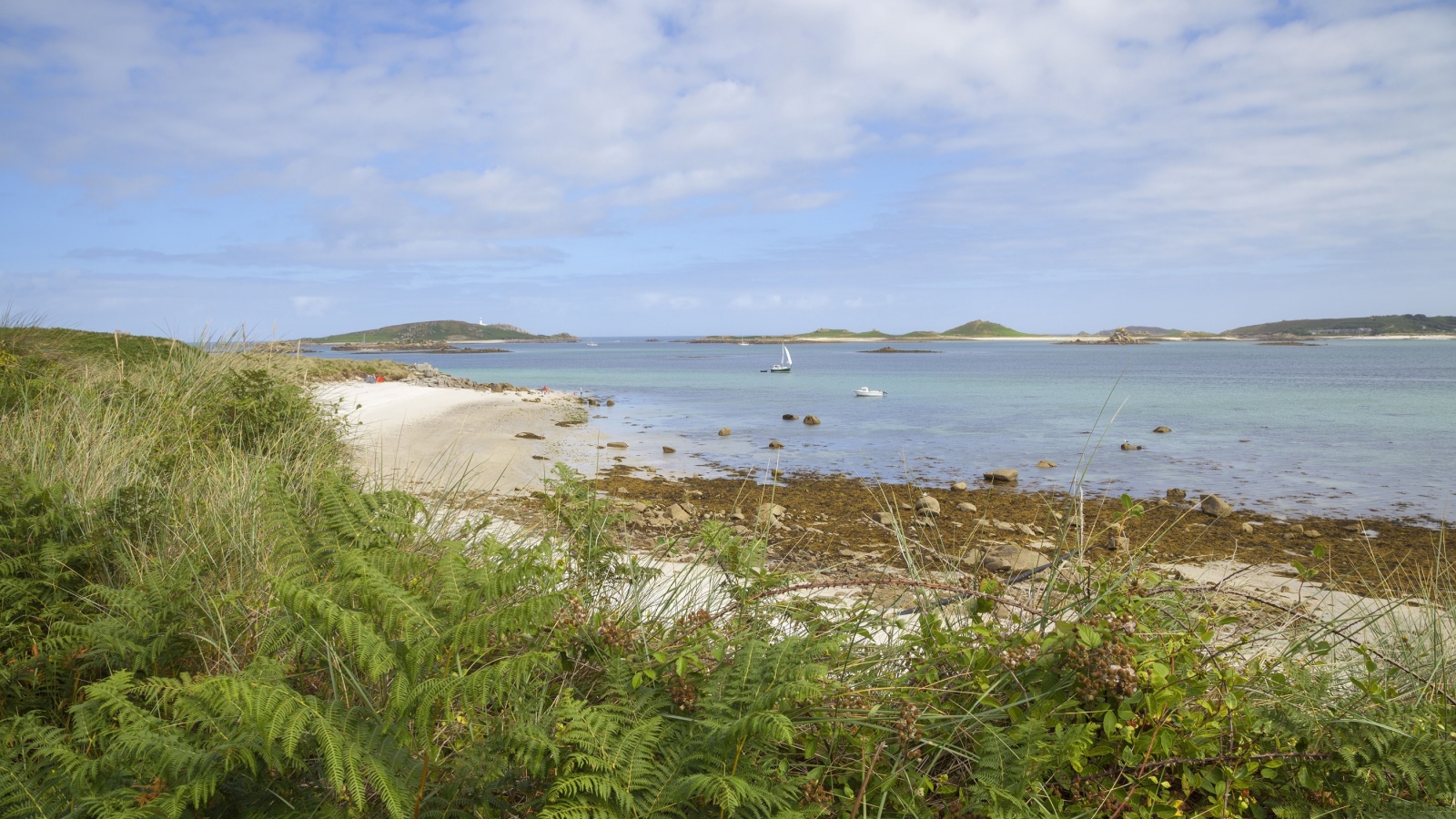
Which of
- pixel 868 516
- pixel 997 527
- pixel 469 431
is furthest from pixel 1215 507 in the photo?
pixel 469 431

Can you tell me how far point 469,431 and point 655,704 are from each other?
63.0 ft

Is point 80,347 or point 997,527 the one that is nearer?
point 997,527

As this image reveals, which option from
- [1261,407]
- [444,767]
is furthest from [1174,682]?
[1261,407]

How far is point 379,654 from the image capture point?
1.90 metres

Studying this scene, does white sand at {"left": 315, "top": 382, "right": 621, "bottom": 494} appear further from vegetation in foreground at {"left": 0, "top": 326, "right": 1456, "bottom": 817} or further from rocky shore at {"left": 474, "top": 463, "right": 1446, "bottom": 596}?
vegetation in foreground at {"left": 0, "top": 326, "right": 1456, "bottom": 817}

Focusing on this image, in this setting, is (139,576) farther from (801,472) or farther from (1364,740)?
(801,472)

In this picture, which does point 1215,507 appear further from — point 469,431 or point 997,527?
point 469,431

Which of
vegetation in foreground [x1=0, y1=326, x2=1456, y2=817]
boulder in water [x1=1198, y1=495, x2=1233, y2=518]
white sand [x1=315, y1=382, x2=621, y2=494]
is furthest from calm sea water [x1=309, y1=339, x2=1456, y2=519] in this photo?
white sand [x1=315, y1=382, x2=621, y2=494]

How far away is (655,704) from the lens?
7.79ft

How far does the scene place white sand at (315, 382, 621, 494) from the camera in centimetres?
1196

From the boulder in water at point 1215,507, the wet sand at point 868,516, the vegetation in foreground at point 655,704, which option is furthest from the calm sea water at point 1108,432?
the boulder in water at point 1215,507

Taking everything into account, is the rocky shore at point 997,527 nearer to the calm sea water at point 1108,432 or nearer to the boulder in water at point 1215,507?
the boulder in water at point 1215,507

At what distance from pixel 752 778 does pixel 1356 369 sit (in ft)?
270

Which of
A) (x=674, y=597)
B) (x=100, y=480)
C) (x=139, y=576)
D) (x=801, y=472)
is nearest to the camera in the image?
(x=674, y=597)
